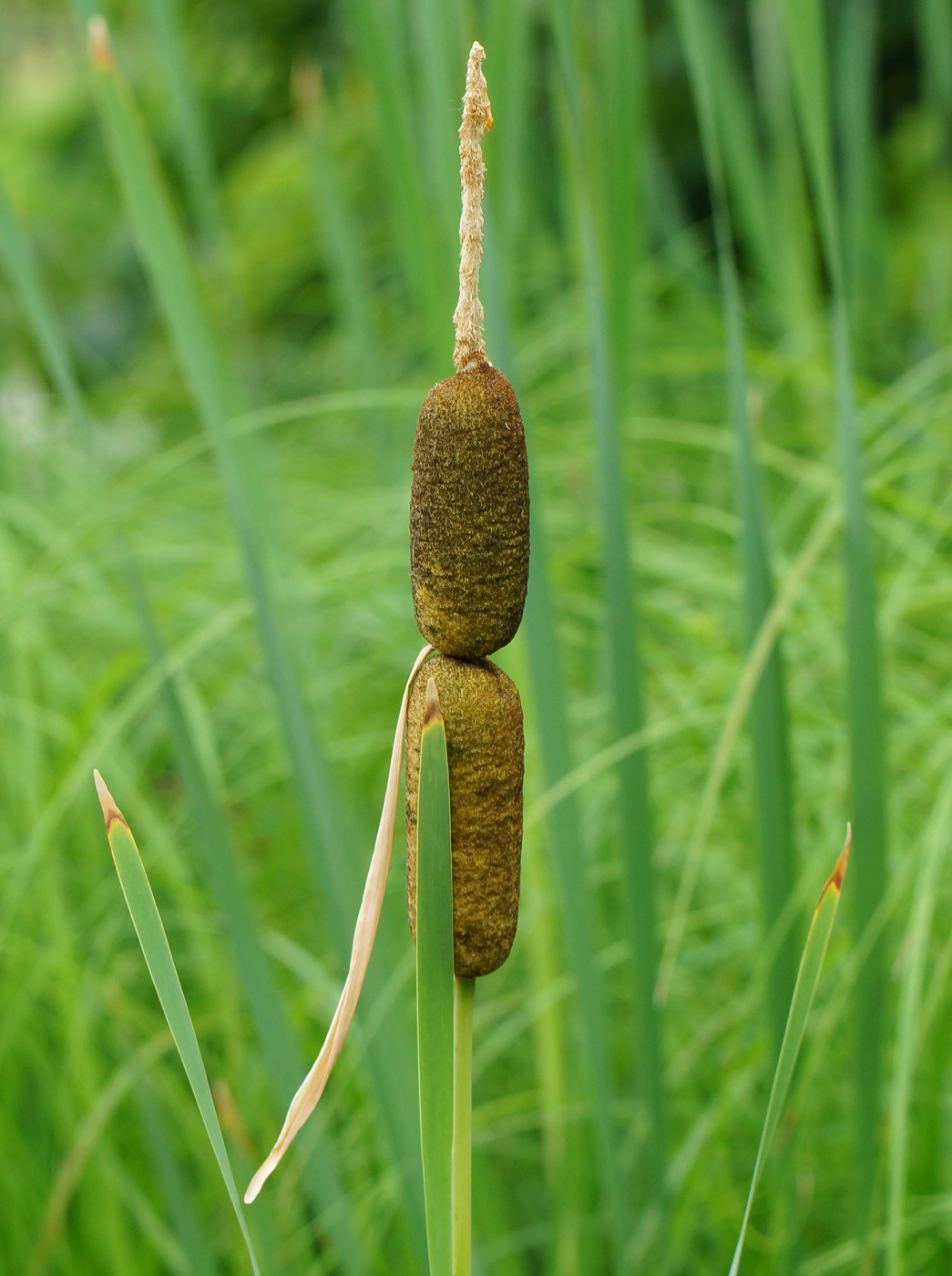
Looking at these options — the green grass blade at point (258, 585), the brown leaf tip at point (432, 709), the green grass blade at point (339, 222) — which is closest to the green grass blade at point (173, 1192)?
the green grass blade at point (258, 585)

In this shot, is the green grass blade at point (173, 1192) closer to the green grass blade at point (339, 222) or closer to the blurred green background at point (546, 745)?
the blurred green background at point (546, 745)

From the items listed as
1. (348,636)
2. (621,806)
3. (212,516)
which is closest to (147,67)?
(212,516)

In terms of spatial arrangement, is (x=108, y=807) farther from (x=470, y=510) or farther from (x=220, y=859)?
(x=220, y=859)

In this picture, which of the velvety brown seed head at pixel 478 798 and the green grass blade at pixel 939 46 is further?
the green grass blade at pixel 939 46

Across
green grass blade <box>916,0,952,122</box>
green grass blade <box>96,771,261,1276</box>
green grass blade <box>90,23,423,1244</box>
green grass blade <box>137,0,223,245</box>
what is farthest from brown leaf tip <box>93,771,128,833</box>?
green grass blade <box>916,0,952,122</box>

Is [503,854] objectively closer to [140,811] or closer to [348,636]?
[140,811]

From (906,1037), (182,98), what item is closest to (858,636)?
(906,1037)
